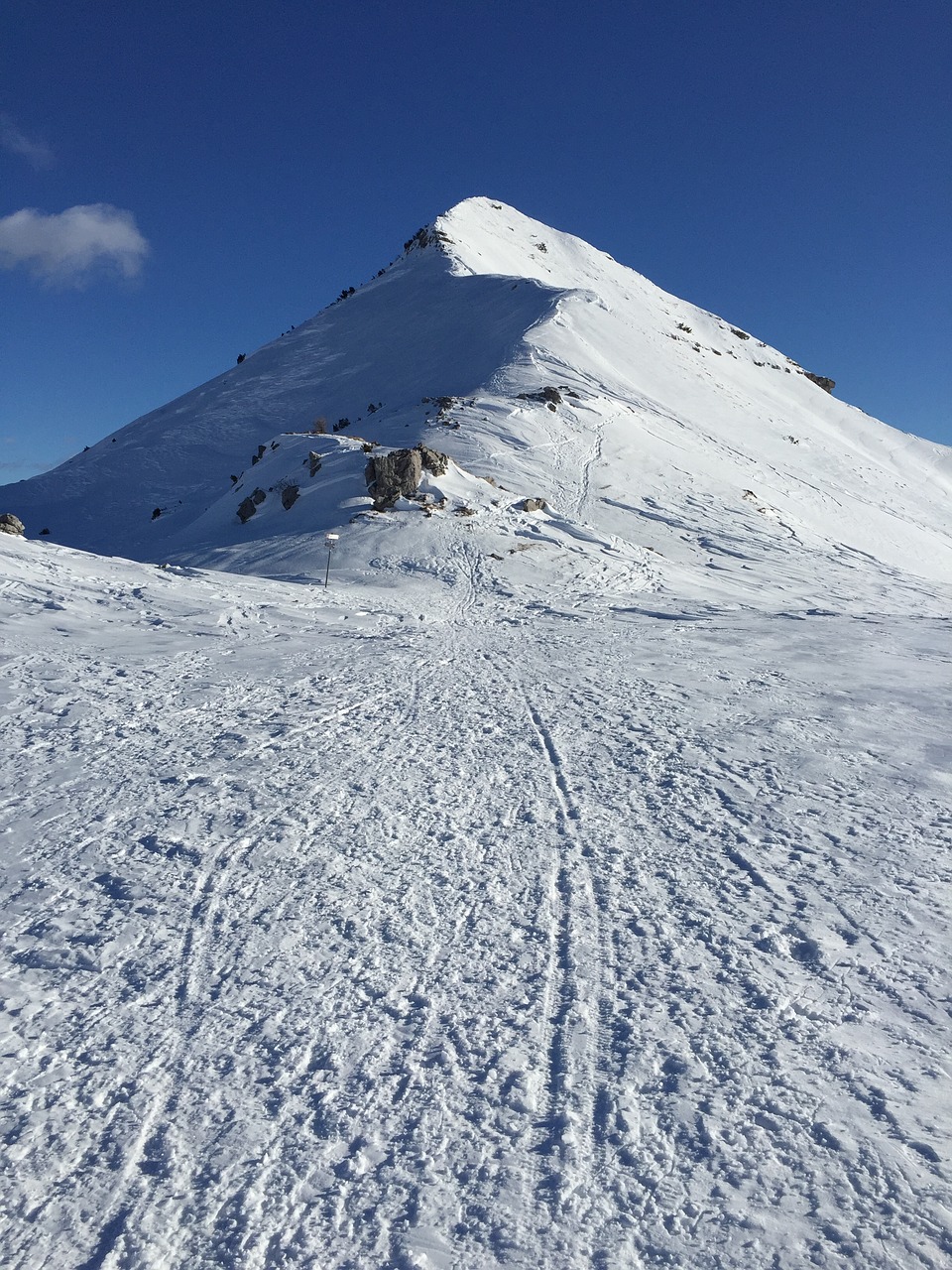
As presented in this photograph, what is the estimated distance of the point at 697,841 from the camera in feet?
21.0

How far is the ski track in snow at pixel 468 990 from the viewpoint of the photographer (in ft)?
10.5

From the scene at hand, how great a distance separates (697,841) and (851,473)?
4263 cm

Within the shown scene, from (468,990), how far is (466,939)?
518 millimetres

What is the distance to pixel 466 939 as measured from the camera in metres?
5.02

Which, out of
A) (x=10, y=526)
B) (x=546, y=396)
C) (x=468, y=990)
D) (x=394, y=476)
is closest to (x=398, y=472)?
(x=394, y=476)

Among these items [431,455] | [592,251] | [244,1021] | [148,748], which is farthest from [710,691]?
[592,251]

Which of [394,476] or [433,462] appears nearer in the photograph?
[394,476]

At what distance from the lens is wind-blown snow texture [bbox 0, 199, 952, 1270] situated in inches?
128

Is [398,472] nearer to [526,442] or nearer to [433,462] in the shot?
[433,462]

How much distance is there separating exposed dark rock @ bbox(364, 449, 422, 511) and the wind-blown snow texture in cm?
982

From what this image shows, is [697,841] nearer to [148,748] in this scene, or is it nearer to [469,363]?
[148,748]

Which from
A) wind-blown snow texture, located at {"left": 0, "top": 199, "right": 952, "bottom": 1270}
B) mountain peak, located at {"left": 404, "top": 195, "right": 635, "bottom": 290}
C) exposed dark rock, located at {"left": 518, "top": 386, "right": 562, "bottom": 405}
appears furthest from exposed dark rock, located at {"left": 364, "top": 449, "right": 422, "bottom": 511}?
mountain peak, located at {"left": 404, "top": 195, "right": 635, "bottom": 290}

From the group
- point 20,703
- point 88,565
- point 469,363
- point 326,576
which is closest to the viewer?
point 20,703

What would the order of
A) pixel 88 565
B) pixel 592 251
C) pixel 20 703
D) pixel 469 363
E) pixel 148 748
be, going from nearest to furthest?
pixel 148 748, pixel 20 703, pixel 88 565, pixel 469 363, pixel 592 251
